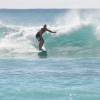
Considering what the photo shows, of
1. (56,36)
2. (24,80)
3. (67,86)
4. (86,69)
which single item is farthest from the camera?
(56,36)

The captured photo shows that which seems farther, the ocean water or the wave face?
the wave face

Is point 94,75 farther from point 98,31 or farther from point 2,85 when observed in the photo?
point 98,31

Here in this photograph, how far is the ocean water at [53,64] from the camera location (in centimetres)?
1613

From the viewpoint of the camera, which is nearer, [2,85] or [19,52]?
[2,85]

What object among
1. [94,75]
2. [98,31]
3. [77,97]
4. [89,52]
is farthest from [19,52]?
[77,97]

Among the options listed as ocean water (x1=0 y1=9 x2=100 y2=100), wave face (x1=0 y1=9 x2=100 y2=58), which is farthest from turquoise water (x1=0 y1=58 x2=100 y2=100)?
wave face (x1=0 y1=9 x2=100 y2=58)

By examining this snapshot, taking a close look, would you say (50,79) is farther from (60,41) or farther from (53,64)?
(60,41)

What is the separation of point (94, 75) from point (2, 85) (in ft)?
11.5

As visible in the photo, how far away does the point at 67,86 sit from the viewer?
16.8 meters

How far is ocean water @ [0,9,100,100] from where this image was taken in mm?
16134

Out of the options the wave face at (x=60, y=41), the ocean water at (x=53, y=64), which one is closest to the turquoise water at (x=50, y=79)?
the ocean water at (x=53, y=64)

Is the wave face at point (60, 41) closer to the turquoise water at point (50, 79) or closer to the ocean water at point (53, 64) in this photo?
the ocean water at point (53, 64)

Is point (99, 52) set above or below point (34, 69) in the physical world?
above

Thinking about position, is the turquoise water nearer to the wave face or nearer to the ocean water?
the ocean water
